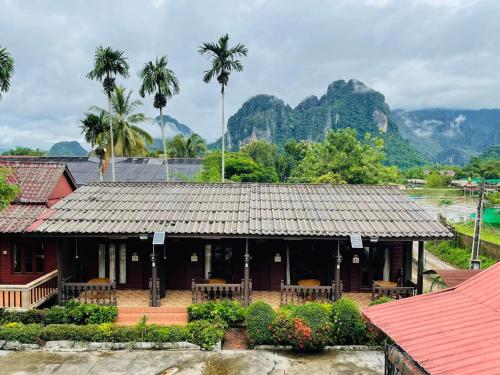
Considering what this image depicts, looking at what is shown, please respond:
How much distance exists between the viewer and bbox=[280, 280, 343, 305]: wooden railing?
46.5ft

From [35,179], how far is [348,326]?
1425cm

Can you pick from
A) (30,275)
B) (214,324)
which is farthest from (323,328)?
(30,275)

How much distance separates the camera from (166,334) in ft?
40.1

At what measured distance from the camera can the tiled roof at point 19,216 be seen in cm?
1534

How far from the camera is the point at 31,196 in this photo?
16.9 meters

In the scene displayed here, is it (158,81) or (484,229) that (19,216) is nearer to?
(158,81)

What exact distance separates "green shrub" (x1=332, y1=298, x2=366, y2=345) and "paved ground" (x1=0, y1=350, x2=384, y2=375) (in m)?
0.42

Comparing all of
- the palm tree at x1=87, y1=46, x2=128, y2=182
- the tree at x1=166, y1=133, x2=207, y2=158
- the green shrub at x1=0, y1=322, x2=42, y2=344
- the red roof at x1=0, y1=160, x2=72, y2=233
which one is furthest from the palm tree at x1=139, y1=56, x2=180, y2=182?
the tree at x1=166, y1=133, x2=207, y2=158

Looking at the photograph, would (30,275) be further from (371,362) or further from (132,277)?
(371,362)

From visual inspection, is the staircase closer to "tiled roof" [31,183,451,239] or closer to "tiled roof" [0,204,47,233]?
"tiled roof" [31,183,451,239]

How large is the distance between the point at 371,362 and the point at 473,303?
5.70 m

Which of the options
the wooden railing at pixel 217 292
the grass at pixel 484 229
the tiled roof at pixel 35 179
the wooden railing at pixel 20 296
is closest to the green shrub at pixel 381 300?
the wooden railing at pixel 217 292

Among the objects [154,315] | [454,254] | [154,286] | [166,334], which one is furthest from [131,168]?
[166,334]

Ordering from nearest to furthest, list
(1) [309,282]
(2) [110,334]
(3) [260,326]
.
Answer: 1. (3) [260,326]
2. (2) [110,334]
3. (1) [309,282]
